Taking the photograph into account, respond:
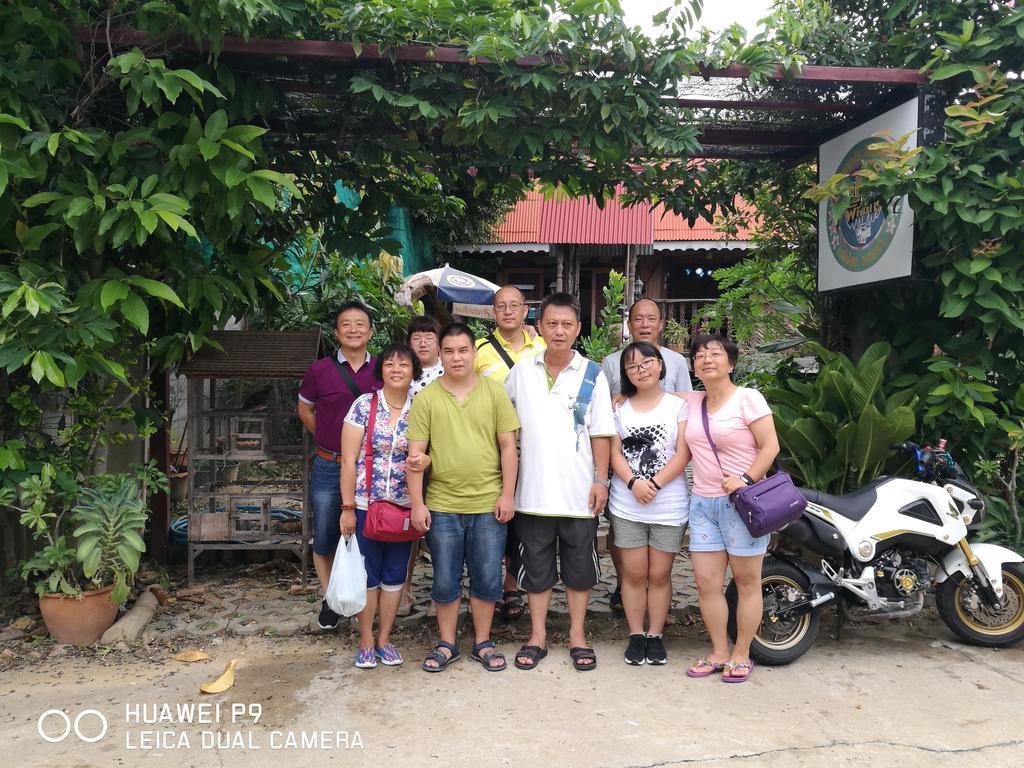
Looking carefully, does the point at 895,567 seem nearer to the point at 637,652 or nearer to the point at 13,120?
the point at 637,652

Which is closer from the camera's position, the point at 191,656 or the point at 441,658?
the point at 441,658

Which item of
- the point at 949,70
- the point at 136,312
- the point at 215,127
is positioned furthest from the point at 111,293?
the point at 949,70

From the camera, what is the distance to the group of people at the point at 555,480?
359 cm

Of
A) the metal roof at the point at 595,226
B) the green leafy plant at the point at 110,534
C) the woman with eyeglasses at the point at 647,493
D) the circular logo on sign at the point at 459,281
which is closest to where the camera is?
the woman with eyeglasses at the point at 647,493

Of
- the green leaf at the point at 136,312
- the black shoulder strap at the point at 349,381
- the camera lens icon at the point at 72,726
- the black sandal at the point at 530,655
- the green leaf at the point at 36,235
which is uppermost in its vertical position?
the green leaf at the point at 36,235

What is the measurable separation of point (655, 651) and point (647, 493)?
31.7 inches

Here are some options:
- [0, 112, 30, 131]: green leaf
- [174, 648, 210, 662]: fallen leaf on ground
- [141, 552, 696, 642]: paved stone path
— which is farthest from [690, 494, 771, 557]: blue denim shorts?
[0, 112, 30, 131]: green leaf

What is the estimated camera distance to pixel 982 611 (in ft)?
13.1

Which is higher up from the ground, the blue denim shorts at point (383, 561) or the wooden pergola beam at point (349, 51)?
the wooden pergola beam at point (349, 51)

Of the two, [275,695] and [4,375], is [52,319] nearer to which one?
[4,375]

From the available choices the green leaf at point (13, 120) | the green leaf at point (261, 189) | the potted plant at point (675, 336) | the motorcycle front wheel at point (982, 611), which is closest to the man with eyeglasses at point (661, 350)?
the motorcycle front wheel at point (982, 611)

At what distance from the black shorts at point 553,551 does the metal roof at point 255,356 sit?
1.94m

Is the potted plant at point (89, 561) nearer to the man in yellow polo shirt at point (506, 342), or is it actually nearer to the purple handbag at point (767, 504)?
the man in yellow polo shirt at point (506, 342)

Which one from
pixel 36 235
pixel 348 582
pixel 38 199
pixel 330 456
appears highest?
pixel 38 199
